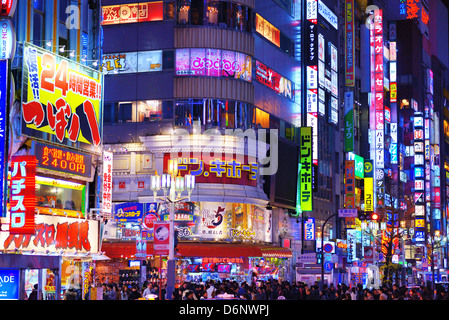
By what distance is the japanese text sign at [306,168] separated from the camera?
214 feet

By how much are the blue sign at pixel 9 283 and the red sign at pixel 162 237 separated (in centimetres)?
765

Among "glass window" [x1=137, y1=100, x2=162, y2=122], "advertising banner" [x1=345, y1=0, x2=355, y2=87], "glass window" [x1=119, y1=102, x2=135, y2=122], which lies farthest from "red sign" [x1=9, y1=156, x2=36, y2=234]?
"advertising banner" [x1=345, y1=0, x2=355, y2=87]

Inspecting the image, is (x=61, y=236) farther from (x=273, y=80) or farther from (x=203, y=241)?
(x=273, y=80)

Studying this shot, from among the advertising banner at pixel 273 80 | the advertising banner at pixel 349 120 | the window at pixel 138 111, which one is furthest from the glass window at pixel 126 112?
the advertising banner at pixel 349 120

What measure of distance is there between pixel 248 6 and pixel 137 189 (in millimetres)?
15059

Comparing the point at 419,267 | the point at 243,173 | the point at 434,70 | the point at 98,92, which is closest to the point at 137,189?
the point at 243,173

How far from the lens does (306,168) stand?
6562cm

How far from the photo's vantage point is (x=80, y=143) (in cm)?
3366

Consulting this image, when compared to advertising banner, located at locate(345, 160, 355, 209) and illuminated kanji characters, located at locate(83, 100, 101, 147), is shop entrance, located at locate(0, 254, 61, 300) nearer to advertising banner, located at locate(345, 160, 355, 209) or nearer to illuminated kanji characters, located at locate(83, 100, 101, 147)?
illuminated kanji characters, located at locate(83, 100, 101, 147)

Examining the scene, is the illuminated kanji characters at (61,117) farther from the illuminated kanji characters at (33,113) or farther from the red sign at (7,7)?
the red sign at (7,7)

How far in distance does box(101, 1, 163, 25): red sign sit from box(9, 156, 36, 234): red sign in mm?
30089

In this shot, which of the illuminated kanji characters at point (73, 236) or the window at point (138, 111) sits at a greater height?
the window at point (138, 111)

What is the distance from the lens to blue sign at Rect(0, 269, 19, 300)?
26516 mm
